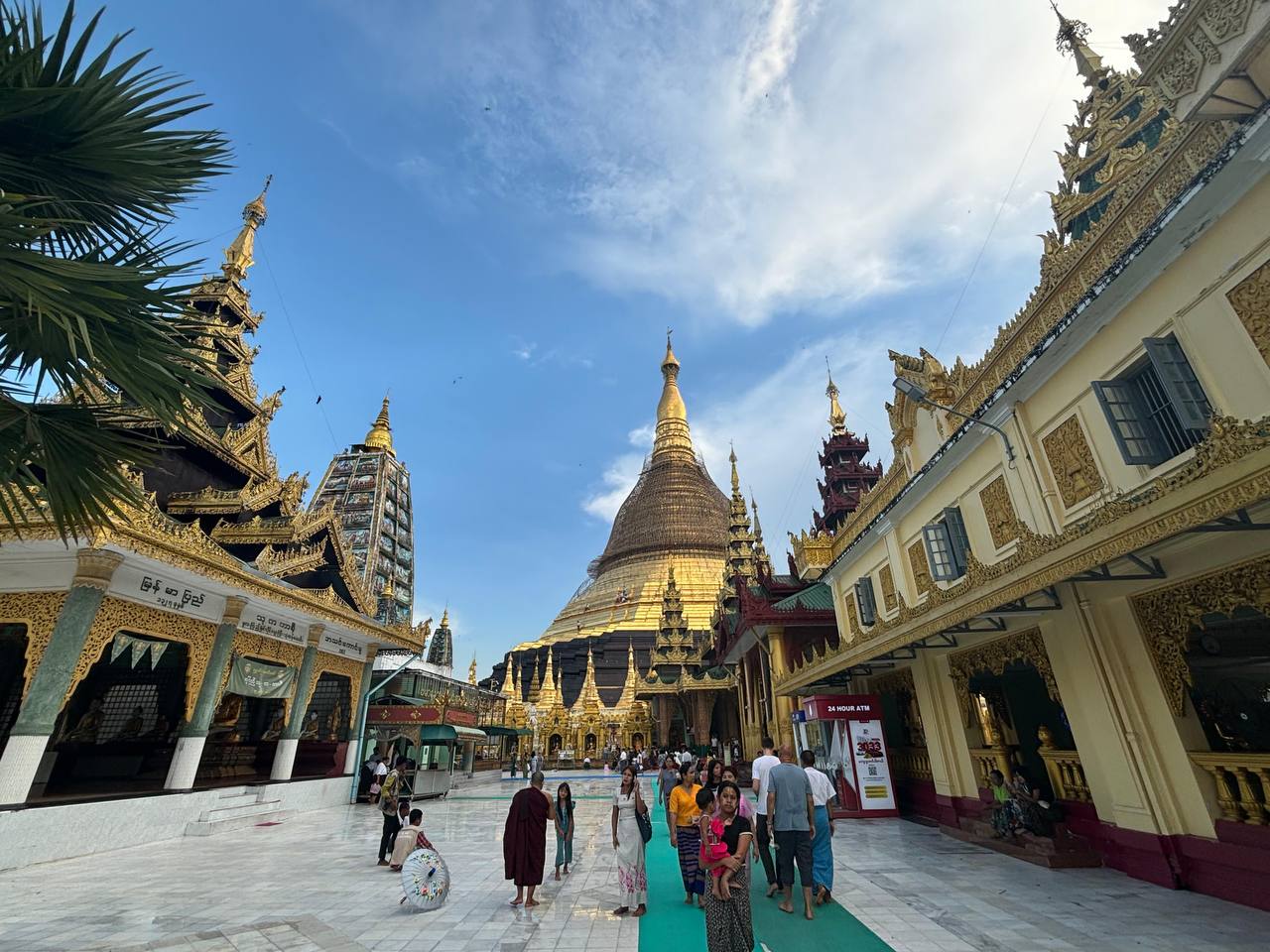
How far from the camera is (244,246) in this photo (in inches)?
763

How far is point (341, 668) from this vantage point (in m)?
18.8

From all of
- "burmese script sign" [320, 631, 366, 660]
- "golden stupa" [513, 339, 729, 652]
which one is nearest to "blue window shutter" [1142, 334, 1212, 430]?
"burmese script sign" [320, 631, 366, 660]

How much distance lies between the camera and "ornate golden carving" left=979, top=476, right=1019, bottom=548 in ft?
28.3

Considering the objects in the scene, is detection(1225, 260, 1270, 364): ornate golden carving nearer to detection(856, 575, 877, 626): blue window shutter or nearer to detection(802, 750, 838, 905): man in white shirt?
detection(802, 750, 838, 905): man in white shirt

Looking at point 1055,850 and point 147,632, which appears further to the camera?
point 147,632

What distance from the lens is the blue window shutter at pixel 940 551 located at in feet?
33.9

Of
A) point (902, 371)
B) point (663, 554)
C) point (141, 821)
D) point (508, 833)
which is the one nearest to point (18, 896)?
point (141, 821)

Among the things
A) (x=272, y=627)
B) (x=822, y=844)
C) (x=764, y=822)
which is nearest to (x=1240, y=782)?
(x=822, y=844)

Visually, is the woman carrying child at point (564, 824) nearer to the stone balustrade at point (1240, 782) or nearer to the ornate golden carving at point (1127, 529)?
the ornate golden carving at point (1127, 529)

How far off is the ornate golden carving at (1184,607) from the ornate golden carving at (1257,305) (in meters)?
1.89

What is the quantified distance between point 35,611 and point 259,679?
5.43 m

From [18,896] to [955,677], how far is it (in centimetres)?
1324

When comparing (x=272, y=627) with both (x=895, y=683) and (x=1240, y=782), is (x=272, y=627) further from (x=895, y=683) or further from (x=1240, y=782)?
(x=1240, y=782)

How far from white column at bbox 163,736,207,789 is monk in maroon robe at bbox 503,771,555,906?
995cm
